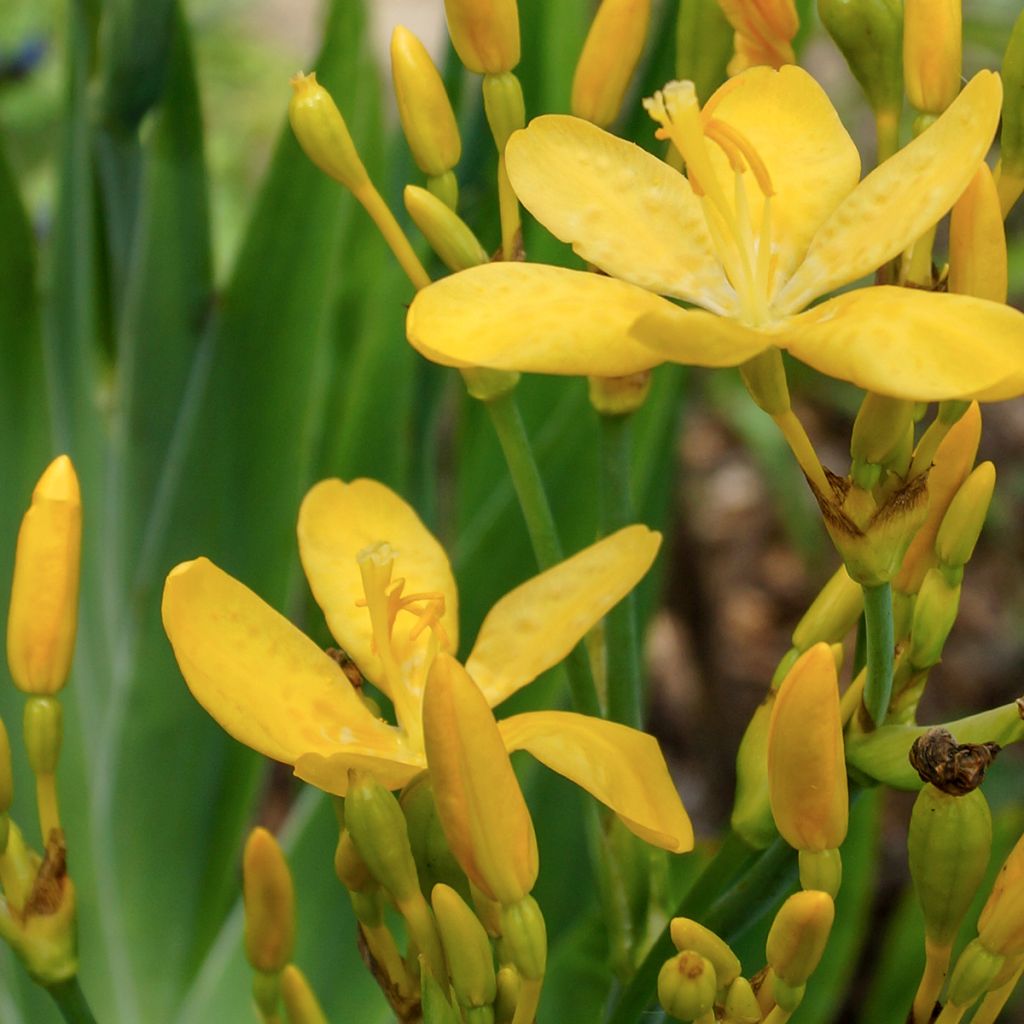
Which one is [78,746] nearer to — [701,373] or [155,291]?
[155,291]

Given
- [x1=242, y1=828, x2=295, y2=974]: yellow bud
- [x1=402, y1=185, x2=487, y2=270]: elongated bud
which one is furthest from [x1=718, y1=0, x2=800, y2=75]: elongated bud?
[x1=242, y1=828, x2=295, y2=974]: yellow bud

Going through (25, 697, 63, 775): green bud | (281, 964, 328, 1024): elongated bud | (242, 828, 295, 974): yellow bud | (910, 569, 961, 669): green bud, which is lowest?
(281, 964, 328, 1024): elongated bud

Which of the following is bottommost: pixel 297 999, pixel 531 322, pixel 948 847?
pixel 297 999

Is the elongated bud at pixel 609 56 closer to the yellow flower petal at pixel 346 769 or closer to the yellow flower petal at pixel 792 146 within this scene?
the yellow flower petal at pixel 792 146

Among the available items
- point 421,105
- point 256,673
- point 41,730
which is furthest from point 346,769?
point 421,105

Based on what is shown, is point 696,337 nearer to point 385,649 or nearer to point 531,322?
point 531,322

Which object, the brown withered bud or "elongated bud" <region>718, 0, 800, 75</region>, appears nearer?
the brown withered bud

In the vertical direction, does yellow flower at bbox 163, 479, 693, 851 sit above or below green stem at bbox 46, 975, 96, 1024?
above

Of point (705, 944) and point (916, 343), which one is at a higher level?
point (916, 343)

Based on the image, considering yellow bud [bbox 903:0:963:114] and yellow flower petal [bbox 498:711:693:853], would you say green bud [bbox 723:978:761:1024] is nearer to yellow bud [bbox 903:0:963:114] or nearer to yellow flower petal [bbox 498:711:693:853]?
yellow flower petal [bbox 498:711:693:853]
